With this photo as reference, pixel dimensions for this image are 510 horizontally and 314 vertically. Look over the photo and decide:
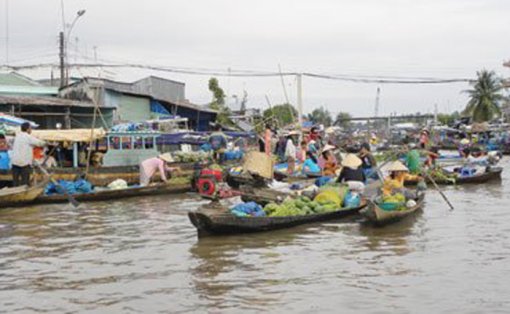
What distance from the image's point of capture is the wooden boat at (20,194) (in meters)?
12.5

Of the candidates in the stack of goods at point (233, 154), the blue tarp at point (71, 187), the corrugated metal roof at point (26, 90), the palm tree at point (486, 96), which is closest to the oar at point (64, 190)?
the blue tarp at point (71, 187)

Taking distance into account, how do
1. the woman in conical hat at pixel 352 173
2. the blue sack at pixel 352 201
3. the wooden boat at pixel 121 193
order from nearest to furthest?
the blue sack at pixel 352 201
the woman in conical hat at pixel 352 173
the wooden boat at pixel 121 193

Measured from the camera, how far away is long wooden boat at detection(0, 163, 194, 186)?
14367 mm

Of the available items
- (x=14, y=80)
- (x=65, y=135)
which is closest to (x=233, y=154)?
(x=65, y=135)

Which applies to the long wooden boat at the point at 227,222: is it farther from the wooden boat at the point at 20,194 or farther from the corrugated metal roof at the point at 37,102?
the corrugated metal roof at the point at 37,102

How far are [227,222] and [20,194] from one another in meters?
5.20

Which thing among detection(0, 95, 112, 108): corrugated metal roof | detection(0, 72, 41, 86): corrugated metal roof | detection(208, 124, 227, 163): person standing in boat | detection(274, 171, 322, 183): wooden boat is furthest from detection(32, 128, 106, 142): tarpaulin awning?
detection(0, 72, 41, 86): corrugated metal roof

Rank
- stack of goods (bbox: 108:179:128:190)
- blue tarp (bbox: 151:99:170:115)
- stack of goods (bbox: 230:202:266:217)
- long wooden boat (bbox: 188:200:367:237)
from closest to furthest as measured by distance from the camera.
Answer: long wooden boat (bbox: 188:200:367:237) → stack of goods (bbox: 230:202:266:217) → stack of goods (bbox: 108:179:128:190) → blue tarp (bbox: 151:99:170:115)

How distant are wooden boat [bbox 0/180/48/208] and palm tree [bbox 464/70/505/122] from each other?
4097cm

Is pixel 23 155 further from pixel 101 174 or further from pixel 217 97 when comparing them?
pixel 217 97

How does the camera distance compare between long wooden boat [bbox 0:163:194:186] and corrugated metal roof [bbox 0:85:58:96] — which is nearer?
long wooden boat [bbox 0:163:194:186]

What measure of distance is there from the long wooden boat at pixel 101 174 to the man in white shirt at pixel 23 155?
2.96 feet

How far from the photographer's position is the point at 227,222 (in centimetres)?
915

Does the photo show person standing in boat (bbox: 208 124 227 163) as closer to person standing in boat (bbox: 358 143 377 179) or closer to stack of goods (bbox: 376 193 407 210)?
person standing in boat (bbox: 358 143 377 179)
